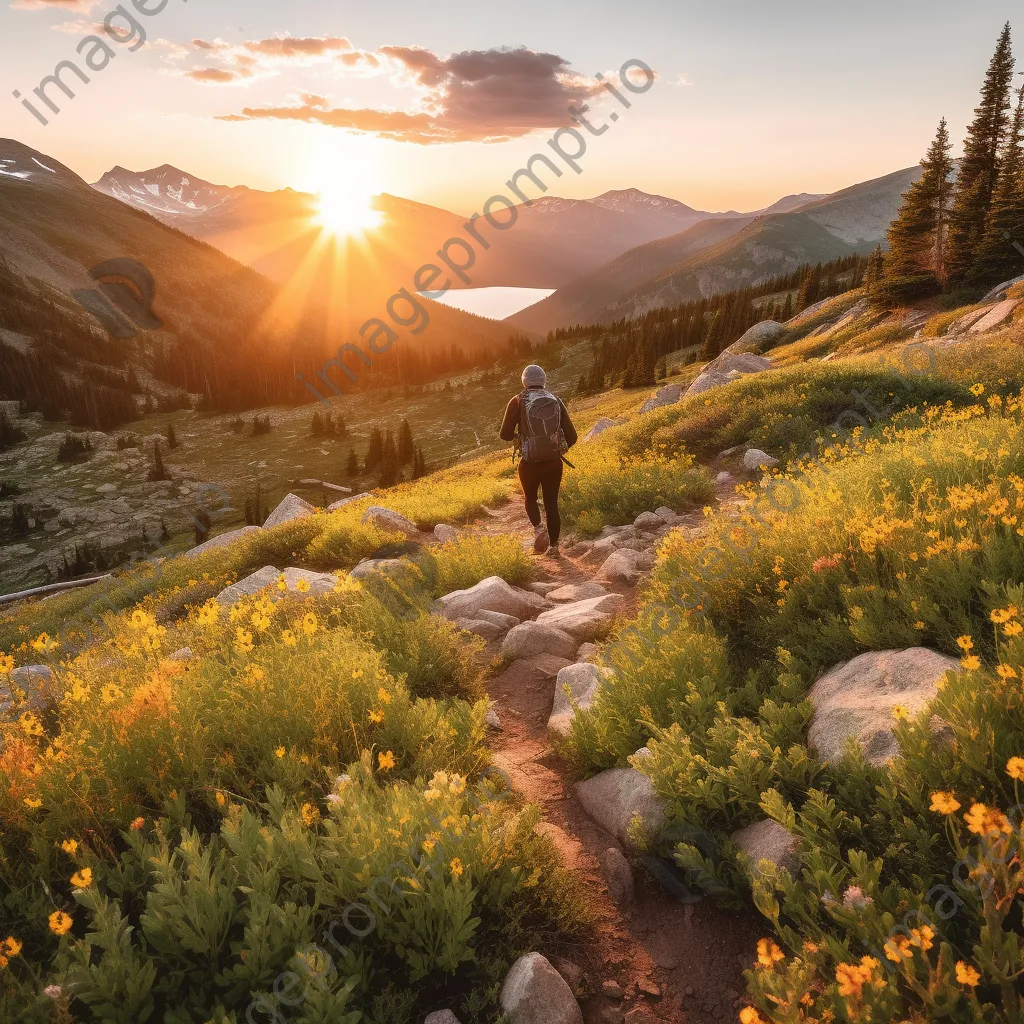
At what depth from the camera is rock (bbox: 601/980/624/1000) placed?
3.02 metres

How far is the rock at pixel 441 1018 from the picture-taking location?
8.55 ft

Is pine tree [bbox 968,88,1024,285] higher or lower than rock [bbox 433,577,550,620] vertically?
higher

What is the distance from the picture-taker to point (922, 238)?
4481 centimetres

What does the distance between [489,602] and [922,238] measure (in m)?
52.1

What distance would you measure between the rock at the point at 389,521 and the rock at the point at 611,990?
418 inches

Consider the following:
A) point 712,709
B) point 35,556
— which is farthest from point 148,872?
point 35,556

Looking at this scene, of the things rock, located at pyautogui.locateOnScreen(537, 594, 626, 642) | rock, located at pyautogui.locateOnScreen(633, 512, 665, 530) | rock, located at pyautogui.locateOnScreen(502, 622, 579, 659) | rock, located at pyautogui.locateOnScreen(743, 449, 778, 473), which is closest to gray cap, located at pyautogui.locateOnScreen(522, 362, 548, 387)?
rock, located at pyautogui.locateOnScreen(633, 512, 665, 530)

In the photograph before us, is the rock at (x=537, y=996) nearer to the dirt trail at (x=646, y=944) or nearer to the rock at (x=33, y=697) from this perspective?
the dirt trail at (x=646, y=944)

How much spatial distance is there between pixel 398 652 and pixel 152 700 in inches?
92.8

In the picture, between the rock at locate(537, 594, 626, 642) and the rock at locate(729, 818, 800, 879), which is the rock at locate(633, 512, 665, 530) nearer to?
the rock at locate(537, 594, 626, 642)

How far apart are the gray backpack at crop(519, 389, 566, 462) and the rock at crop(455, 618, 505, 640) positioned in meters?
3.84

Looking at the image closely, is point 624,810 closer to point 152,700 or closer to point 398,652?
point 398,652

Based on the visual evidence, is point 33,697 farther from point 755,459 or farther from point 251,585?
point 755,459

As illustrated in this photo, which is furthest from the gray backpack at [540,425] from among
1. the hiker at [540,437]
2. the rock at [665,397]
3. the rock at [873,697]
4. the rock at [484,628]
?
the rock at [665,397]
